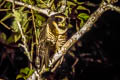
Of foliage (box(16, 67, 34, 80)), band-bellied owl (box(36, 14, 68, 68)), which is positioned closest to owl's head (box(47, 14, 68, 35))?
band-bellied owl (box(36, 14, 68, 68))

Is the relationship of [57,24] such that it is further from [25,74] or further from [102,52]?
[102,52]

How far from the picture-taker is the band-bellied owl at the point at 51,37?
78cm

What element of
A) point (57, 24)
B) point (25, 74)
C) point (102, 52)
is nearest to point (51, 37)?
point (57, 24)

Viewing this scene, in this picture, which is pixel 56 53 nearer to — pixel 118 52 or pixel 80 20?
pixel 80 20

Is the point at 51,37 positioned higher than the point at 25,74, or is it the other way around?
the point at 51,37

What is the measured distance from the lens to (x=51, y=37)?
806 millimetres

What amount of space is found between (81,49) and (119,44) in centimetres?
56

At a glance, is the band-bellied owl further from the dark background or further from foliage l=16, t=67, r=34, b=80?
the dark background

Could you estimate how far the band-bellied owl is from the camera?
78cm

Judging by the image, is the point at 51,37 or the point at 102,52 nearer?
the point at 51,37

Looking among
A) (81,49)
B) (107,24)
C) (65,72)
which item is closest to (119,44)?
(107,24)

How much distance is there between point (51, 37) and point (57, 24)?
0.18 ft

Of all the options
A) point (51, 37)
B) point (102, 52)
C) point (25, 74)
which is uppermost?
point (51, 37)

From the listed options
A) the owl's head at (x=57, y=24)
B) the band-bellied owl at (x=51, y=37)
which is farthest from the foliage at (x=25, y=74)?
the owl's head at (x=57, y=24)
